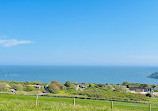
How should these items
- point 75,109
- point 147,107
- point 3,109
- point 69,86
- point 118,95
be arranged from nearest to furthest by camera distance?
point 3,109 → point 75,109 → point 147,107 → point 118,95 → point 69,86

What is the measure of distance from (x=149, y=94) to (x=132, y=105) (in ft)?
11.0

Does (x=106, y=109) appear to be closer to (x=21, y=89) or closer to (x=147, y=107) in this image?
(x=147, y=107)

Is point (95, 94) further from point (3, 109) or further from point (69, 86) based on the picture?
point (3, 109)

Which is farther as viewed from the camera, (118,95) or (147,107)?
(118,95)

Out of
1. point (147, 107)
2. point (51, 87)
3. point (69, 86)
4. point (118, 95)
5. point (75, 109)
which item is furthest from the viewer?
point (69, 86)

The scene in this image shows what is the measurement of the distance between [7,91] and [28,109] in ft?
27.6

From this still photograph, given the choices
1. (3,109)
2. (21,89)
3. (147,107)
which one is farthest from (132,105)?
(21,89)

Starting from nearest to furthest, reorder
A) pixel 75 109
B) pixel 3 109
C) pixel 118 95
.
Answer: pixel 3 109 → pixel 75 109 → pixel 118 95

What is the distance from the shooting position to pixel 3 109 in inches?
338

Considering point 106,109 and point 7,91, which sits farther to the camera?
point 7,91

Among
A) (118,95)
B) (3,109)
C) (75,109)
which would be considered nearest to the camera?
(3,109)

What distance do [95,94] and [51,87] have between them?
447 cm

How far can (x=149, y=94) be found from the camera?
1392 cm

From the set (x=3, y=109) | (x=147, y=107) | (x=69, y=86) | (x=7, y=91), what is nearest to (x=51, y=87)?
(x=69, y=86)
